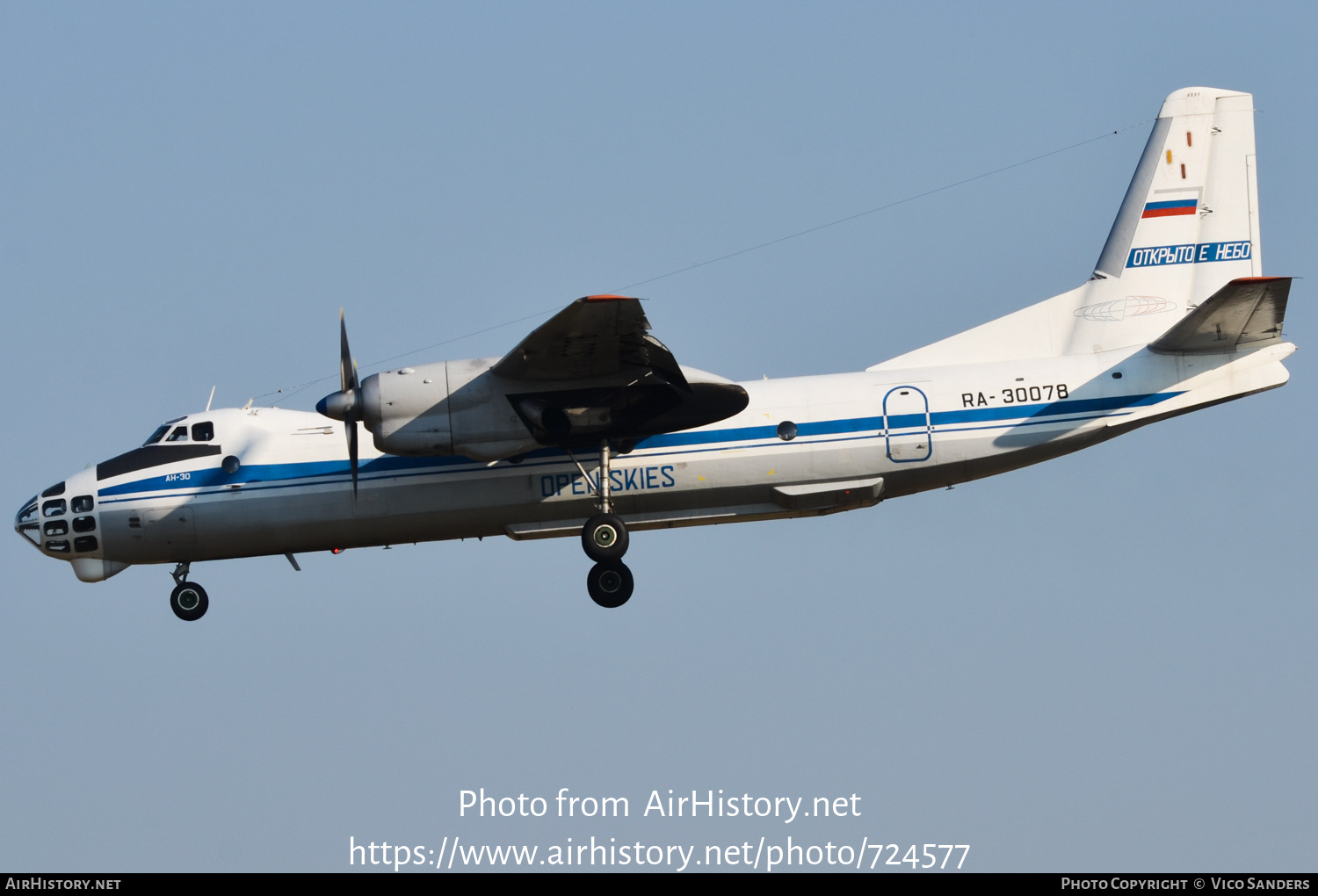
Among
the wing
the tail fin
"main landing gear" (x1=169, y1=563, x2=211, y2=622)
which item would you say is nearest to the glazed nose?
"main landing gear" (x1=169, y1=563, x2=211, y2=622)

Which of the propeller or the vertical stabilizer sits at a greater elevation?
the vertical stabilizer

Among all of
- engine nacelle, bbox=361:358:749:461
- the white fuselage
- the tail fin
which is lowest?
the white fuselage

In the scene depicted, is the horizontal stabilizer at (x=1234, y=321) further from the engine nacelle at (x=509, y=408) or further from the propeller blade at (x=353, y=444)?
the propeller blade at (x=353, y=444)

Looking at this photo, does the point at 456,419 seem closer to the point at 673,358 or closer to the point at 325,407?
the point at 325,407

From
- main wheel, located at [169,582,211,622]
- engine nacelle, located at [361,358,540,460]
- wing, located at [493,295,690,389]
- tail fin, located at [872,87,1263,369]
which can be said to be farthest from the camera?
tail fin, located at [872,87,1263,369]

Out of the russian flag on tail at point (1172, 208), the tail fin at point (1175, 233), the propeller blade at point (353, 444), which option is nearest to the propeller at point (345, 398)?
the propeller blade at point (353, 444)

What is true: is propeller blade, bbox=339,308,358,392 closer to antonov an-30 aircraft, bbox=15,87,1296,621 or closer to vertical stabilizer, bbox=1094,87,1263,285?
antonov an-30 aircraft, bbox=15,87,1296,621

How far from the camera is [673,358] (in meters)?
20.6

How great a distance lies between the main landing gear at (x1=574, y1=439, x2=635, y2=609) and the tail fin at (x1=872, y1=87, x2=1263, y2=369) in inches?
260

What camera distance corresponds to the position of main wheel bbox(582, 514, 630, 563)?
21.5m

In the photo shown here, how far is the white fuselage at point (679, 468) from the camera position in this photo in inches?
860

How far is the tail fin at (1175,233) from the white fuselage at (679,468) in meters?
1.33

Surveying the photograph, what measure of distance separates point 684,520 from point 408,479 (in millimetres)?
3912

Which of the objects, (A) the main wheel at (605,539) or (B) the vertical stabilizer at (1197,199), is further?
(B) the vertical stabilizer at (1197,199)
